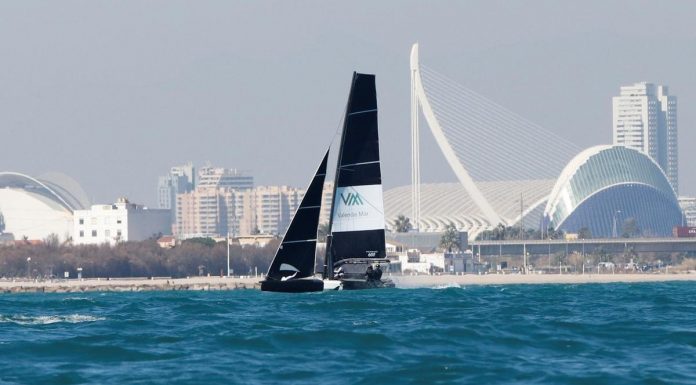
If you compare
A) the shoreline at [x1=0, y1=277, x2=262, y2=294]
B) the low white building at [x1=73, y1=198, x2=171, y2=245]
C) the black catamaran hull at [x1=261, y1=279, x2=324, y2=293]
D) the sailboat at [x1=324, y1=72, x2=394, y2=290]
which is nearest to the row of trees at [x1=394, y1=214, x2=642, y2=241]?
the low white building at [x1=73, y1=198, x2=171, y2=245]

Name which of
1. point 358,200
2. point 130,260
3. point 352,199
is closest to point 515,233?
point 130,260

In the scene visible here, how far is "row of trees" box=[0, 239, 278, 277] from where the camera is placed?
152500 millimetres

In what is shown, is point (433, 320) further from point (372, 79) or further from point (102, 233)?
point (102, 233)

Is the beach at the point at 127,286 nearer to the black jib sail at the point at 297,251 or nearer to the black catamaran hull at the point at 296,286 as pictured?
the black jib sail at the point at 297,251

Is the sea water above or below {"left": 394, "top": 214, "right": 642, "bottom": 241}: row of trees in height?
below

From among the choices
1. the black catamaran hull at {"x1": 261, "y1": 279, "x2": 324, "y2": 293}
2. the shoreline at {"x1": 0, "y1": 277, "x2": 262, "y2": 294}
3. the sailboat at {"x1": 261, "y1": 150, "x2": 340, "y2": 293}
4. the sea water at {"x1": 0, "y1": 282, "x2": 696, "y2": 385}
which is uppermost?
the sailboat at {"x1": 261, "y1": 150, "x2": 340, "y2": 293}

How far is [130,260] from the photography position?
15362 centimetres

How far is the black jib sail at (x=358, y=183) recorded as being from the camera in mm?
71375

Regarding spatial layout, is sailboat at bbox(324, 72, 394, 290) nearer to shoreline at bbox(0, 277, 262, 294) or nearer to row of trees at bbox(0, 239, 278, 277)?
shoreline at bbox(0, 277, 262, 294)

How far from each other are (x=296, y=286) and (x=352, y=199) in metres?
5.41

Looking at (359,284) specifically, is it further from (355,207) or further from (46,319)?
(46,319)

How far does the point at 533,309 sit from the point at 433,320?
7.57 meters

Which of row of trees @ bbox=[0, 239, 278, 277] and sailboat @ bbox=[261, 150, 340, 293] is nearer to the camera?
sailboat @ bbox=[261, 150, 340, 293]

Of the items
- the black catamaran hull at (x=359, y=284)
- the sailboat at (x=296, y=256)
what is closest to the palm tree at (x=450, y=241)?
the black catamaran hull at (x=359, y=284)
